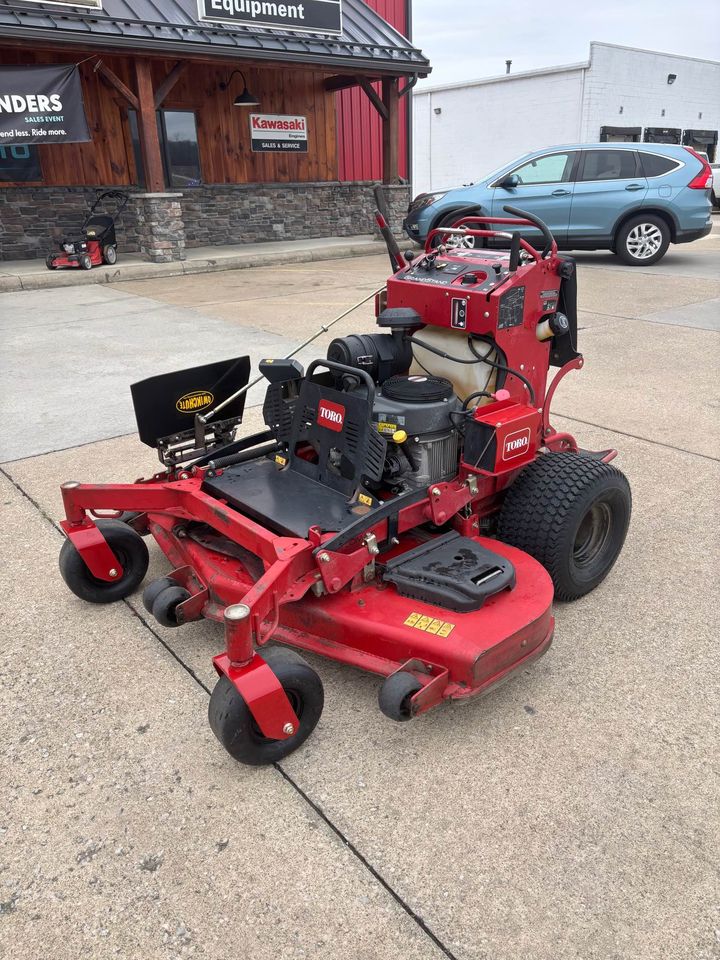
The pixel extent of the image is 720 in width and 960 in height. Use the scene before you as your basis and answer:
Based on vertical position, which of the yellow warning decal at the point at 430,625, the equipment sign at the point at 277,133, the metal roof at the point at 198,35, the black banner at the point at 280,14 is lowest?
the yellow warning decal at the point at 430,625

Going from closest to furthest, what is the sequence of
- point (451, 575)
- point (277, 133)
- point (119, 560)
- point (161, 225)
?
point (451, 575) < point (119, 560) < point (161, 225) < point (277, 133)

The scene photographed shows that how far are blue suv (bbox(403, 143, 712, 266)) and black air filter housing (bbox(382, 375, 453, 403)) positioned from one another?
31.8 feet

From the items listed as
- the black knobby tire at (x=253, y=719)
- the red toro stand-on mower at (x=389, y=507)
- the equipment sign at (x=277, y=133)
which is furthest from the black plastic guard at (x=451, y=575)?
the equipment sign at (x=277, y=133)

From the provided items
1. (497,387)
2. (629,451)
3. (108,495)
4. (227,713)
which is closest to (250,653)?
(227,713)

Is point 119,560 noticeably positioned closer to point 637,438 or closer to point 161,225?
point 637,438

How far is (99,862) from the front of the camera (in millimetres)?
2098

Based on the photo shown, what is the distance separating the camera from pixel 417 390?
9.96 ft

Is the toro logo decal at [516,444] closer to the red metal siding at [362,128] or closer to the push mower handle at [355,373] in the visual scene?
the push mower handle at [355,373]

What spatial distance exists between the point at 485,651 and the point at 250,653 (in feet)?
2.37

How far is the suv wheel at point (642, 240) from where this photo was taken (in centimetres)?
1191

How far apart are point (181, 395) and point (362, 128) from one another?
15785 mm

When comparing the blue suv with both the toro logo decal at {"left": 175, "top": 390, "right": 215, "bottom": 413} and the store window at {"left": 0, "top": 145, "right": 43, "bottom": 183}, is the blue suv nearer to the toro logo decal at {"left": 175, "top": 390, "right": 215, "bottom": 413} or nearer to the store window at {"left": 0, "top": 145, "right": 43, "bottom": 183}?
the store window at {"left": 0, "top": 145, "right": 43, "bottom": 183}

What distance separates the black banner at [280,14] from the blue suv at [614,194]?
4.33m

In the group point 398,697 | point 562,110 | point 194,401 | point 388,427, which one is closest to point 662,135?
point 562,110
